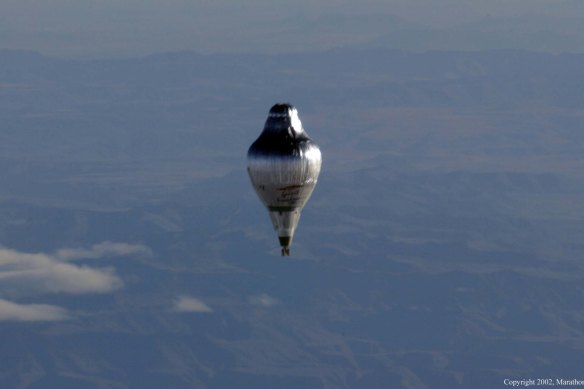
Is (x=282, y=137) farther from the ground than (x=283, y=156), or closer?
farther from the ground
